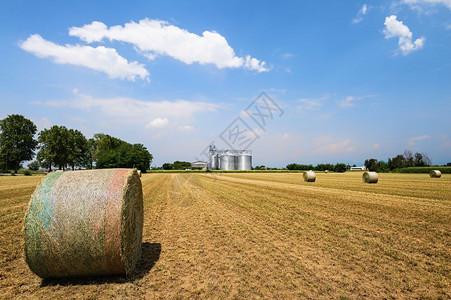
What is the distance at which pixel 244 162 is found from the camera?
108 m

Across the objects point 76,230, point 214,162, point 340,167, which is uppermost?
point 214,162

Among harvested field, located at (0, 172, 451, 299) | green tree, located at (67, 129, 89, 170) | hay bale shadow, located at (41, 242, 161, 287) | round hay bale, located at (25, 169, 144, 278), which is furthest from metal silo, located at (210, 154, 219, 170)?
round hay bale, located at (25, 169, 144, 278)

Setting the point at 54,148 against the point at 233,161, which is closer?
the point at 54,148

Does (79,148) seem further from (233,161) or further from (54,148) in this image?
(233,161)

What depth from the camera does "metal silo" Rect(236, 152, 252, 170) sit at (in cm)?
10725

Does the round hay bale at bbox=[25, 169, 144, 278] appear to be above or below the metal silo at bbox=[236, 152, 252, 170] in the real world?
below

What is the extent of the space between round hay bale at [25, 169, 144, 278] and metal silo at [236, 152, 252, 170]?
10240cm

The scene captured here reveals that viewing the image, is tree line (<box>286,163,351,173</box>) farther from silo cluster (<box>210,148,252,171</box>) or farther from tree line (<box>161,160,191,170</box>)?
tree line (<box>161,160,191,170</box>)

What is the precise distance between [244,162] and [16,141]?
7901 centimetres

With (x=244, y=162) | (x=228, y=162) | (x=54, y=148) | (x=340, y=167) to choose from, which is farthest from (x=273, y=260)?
(x=340, y=167)

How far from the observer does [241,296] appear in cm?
454

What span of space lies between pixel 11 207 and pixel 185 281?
13650 millimetres

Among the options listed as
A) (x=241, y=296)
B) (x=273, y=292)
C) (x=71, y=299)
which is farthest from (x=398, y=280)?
(x=71, y=299)

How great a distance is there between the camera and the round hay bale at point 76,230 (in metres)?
4.79
